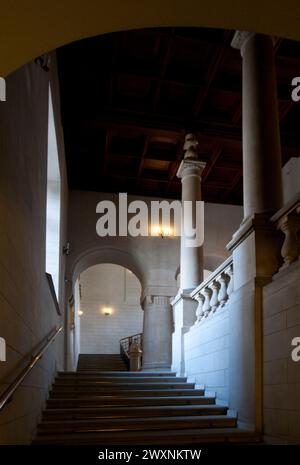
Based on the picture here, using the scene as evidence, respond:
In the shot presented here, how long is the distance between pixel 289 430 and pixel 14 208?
9.56 ft

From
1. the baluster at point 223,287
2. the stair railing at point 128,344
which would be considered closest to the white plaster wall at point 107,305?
the stair railing at point 128,344

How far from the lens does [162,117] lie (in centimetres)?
984

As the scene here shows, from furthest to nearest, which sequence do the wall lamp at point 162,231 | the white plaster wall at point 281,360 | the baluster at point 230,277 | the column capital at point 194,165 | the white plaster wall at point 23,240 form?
the wall lamp at point 162,231 < the column capital at point 194,165 < the baluster at point 230,277 < the white plaster wall at point 281,360 < the white plaster wall at point 23,240

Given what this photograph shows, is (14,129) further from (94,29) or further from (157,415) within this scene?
(157,415)

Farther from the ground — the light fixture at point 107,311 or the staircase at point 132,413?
the light fixture at point 107,311

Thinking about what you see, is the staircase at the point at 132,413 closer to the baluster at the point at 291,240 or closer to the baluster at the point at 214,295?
the baluster at the point at 214,295

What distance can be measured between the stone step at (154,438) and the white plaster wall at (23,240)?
0.34 metres

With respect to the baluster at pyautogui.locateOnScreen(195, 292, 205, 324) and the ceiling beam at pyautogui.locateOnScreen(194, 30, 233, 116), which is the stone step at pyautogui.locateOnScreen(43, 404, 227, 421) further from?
the ceiling beam at pyautogui.locateOnScreen(194, 30, 233, 116)

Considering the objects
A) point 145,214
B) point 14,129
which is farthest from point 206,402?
point 145,214

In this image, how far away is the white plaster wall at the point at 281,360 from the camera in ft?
13.5

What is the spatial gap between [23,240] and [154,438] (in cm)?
223

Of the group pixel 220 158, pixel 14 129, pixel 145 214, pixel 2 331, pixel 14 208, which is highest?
pixel 220 158

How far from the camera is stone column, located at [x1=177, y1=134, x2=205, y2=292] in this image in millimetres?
9000

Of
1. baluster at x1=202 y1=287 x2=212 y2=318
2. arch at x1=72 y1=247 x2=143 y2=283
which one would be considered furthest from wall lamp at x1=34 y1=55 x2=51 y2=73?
arch at x1=72 y1=247 x2=143 y2=283
